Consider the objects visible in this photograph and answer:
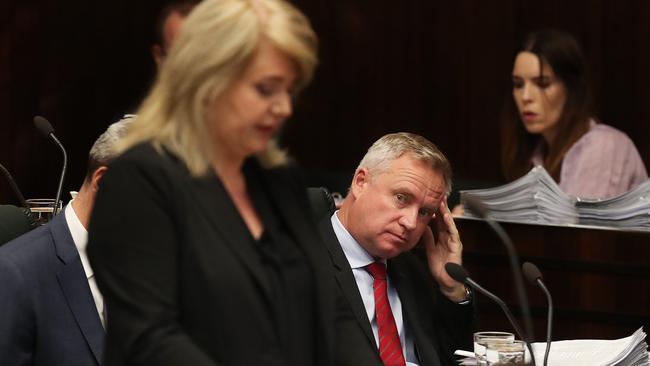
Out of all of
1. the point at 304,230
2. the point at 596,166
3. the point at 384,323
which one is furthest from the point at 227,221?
the point at 596,166

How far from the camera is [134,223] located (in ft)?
6.02

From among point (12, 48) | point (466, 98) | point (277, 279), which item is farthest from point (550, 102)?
point (277, 279)

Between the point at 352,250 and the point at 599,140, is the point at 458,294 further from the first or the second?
the point at 599,140

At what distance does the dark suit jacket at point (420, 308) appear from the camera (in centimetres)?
330

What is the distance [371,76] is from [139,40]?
52.4 inches

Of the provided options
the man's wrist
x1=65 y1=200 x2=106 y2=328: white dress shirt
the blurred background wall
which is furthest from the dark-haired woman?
x1=65 y1=200 x2=106 y2=328: white dress shirt

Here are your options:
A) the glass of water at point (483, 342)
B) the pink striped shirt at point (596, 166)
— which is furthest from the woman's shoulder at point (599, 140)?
the glass of water at point (483, 342)

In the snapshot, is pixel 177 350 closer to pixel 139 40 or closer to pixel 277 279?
pixel 277 279

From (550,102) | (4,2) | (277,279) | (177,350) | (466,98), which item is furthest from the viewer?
(466,98)

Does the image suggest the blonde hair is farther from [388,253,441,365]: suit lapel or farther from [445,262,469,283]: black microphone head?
[388,253,441,365]: suit lapel

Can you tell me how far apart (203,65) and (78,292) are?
3.88 ft

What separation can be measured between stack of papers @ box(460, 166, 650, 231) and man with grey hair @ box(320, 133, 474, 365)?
3.56 feet

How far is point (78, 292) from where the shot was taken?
116 inches

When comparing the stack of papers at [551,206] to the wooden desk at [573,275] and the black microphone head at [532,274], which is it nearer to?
the wooden desk at [573,275]
